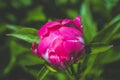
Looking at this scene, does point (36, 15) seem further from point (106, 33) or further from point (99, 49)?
point (99, 49)

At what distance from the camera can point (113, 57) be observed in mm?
2189

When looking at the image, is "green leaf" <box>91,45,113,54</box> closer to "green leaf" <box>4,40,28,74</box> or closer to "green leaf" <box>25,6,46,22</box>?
"green leaf" <box>4,40,28,74</box>

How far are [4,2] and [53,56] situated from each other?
4.06 feet

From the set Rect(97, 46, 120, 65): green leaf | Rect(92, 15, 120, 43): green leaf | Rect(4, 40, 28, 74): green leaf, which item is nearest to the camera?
Rect(92, 15, 120, 43): green leaf

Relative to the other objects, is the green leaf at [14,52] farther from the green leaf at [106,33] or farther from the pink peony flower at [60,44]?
the pink peony flower at [60,44]

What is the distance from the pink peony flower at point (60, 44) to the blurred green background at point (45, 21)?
0.83 feet

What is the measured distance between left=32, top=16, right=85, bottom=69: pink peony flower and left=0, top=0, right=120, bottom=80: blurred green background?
10.0 inches

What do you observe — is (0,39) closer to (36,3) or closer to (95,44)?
(36,3)

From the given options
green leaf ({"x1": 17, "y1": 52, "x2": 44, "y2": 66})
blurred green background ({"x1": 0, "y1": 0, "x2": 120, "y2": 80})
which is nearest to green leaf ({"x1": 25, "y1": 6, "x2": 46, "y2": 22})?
blurred green background ({"x1": 0, "y1": 0, "x2": 120, "y2": 80})

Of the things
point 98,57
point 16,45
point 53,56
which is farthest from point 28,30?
point 16,45

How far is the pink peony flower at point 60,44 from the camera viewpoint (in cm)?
164

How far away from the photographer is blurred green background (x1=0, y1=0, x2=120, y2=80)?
2.18 meters

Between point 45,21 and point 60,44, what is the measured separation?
41.6 inches

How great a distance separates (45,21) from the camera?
2.68 m
